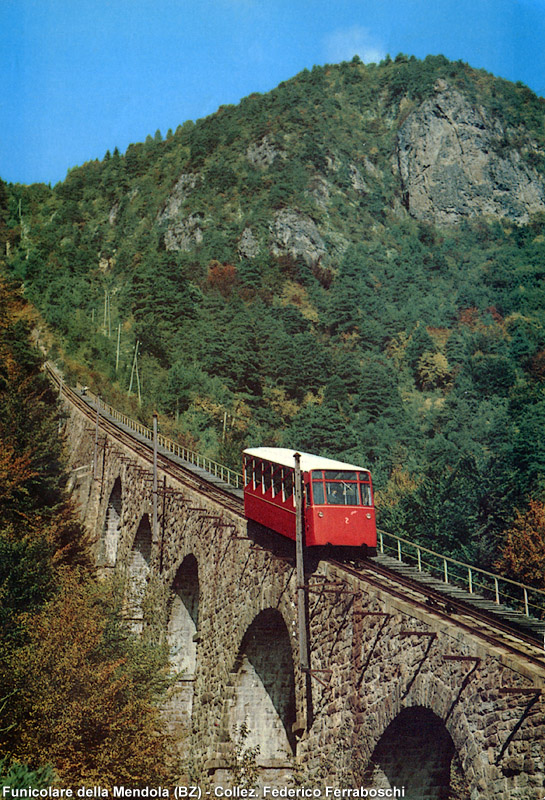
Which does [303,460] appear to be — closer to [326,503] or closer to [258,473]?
[326,503]

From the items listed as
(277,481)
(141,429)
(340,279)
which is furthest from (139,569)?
(340,279)

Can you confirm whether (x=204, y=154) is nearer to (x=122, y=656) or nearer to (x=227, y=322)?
(x=227, y=322)

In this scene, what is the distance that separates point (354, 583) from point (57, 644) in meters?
12.6

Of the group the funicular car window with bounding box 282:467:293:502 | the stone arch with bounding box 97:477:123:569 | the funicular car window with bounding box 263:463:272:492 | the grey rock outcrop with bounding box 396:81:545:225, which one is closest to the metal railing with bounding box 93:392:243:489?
the stone arch with bounding box 97:477:123:569

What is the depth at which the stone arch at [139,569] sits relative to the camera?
135 feet

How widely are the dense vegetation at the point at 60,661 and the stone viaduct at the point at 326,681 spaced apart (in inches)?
98.1

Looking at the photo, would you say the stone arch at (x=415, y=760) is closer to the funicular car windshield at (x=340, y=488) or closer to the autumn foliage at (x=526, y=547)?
the funicular car windshield at (x=340, y=488)

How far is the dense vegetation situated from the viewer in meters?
24.7

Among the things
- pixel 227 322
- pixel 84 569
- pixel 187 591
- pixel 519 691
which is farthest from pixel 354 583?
pixel 227 322

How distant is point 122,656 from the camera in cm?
3197

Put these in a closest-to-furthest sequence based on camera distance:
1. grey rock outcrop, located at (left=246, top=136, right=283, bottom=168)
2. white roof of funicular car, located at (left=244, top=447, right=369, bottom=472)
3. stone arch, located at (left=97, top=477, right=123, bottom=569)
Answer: white roof of funicular car, located at (left=244, top=447, right=369, bottom=472)
stone arch, located at (left=97, top=477, right=123, bottom=569)
grey rock outcrop, located at (left=246, top=136, right=283, bottom=168)

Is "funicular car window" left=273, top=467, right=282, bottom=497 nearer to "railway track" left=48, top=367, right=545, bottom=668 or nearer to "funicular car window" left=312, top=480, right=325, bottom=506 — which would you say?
"funicular car window" left=312, top=480, right=325, bottom=506

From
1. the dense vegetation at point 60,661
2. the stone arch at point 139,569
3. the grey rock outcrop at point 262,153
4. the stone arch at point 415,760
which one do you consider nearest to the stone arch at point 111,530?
the dense vegetation at point 60,661

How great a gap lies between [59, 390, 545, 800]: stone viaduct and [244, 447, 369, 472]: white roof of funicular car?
280 centimetres
